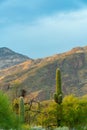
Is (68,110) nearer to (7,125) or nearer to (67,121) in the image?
(67,121)

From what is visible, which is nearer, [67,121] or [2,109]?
[2,109]

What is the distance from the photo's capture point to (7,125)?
2845 cm

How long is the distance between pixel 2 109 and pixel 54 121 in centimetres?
3556

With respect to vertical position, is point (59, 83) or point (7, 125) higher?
point (59, 83)

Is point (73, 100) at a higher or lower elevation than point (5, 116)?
higher

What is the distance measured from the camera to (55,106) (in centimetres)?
6369

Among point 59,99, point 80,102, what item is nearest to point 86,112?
point 80,102

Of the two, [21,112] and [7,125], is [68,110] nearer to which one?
[21,112]

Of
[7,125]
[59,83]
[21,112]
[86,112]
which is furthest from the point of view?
[86,112]

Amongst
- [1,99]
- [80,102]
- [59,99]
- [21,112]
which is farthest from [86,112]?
[1,99]

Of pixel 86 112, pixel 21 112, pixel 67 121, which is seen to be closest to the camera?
pixel 21 112

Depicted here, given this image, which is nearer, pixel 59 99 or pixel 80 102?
pixel 59 99

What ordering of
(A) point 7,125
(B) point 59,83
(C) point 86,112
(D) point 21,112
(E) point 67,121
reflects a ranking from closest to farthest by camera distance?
(A) point 7,125, (D) point 21,112, (B) point 59,83, (E) point 67,121, (C) point 86,112

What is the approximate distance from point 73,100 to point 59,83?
20.3 m
